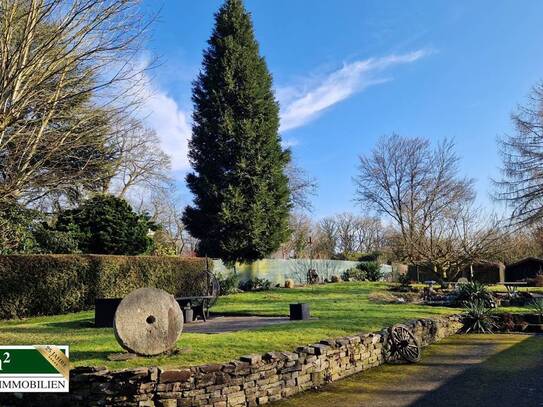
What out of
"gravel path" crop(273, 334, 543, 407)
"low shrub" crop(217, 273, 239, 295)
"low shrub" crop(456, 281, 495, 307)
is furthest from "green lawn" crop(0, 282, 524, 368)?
"low shrub" crop(217, 273, 239, 295)

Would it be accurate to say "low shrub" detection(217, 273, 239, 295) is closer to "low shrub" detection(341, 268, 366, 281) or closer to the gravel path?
the gravel path

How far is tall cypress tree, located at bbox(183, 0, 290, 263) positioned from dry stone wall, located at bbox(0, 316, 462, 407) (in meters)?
17.3

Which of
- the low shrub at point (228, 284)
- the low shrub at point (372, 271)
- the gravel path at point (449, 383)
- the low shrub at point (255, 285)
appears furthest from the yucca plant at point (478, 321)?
the low shrub at point (372, 271)

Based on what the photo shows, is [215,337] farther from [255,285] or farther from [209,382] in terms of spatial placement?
[255,285]

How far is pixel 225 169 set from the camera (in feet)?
86.4

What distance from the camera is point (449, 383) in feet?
25.4

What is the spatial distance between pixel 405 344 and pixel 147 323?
207 inches

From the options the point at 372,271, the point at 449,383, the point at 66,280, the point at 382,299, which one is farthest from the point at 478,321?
the point at 372,271

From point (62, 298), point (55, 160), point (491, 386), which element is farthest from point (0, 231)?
point (491, 386)

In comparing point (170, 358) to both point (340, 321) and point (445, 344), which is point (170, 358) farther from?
point (445, 344)

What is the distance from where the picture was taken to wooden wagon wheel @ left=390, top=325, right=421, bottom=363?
9.61 meters

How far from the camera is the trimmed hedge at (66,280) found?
14039 mm

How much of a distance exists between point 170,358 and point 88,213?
14.8 m

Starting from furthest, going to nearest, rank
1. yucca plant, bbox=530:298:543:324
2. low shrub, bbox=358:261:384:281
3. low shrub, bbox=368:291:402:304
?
1. low shrub, bbox=358:261:384:281
2. low shrub, bbox=368:291:402:304
3. yucca plant, bbox=530:298:543:324
